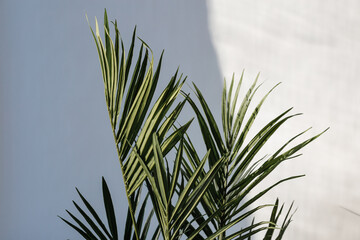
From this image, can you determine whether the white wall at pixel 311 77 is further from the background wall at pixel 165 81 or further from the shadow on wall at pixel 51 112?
the shadow on wall at pixel 51 112

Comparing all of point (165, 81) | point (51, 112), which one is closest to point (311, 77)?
point (165, 81)

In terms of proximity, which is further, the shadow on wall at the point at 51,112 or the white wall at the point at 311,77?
the white wall at the point at 311,77

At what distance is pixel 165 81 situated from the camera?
7.57 feet

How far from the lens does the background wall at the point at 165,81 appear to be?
2.26 meters

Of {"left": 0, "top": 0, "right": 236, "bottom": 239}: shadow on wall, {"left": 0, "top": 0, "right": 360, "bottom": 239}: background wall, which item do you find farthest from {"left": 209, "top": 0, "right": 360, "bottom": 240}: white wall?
{"left": 0, "top": 0, "right": 236, "bottom": 239}: shadow on wall

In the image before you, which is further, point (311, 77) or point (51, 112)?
point (311, 77)

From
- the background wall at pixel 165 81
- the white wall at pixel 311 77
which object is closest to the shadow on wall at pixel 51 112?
the background wall at pixel 165 81

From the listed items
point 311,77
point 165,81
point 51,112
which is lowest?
point 51,112

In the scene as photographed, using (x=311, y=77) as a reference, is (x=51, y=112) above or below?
below

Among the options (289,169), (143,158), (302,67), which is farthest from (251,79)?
(143,158)

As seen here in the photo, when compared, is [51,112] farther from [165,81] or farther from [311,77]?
[311,77]

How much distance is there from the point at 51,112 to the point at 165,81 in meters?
0.48

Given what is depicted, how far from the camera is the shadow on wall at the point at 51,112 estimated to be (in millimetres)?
2246

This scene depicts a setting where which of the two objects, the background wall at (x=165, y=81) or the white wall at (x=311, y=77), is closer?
the background wall at (x=165, y=81)
